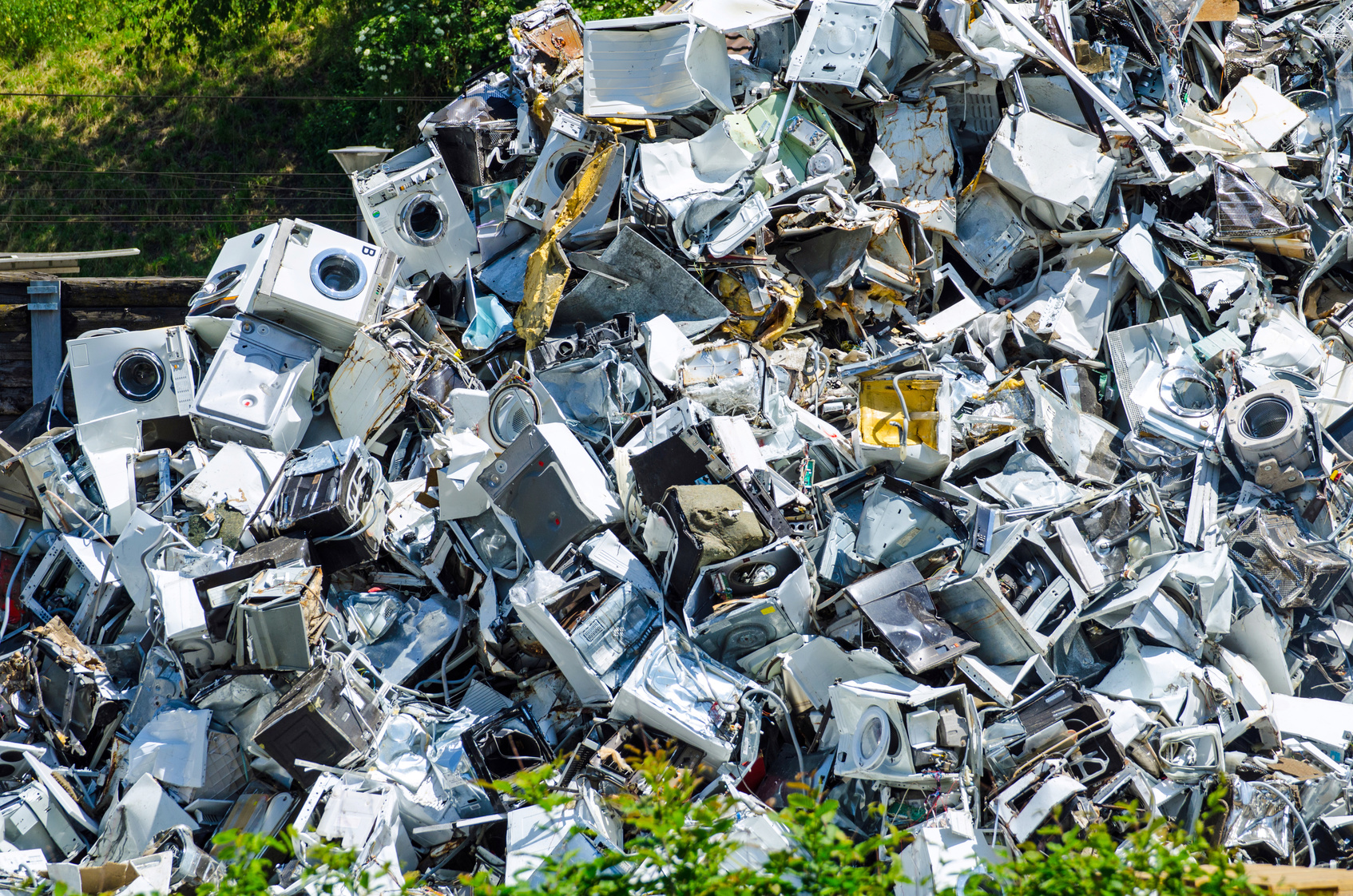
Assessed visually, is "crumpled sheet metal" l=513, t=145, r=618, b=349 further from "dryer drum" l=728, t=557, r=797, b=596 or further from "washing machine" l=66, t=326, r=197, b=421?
"dryer drum" l=728, t=557, r=797, b=596

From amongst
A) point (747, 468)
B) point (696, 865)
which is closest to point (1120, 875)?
point (696, 865)

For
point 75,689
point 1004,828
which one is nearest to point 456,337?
point 75,689

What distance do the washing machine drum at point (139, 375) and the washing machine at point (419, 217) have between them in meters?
1.77

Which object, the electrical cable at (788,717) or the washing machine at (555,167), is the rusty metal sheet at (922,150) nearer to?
the washing machine at (555,167)

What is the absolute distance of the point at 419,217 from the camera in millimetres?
7871

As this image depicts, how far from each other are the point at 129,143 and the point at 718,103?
8.45m

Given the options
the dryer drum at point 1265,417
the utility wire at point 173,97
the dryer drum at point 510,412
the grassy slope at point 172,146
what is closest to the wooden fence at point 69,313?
the dryer drum at point 510,412

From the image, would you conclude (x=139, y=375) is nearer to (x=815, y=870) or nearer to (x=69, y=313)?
(x=69, y=313)

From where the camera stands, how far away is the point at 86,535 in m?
6.75

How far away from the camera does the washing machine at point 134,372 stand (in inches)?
280

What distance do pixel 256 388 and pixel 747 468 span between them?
3.39 meters

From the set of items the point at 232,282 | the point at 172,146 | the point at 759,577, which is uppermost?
the point at 232,282

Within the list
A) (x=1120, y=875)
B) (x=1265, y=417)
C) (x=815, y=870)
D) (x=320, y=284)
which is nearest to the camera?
(x=1120, y=875)

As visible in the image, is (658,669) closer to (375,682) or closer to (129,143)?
(375,682)
